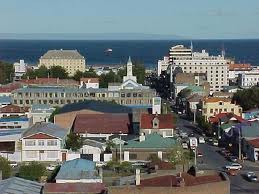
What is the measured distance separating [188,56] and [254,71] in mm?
11053

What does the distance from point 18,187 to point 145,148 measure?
53.6ft

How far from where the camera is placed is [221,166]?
3875cm

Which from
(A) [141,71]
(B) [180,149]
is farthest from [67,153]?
(A) [141,71]

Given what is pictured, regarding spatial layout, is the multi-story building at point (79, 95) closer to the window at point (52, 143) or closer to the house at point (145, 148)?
the window at point (52, 143)

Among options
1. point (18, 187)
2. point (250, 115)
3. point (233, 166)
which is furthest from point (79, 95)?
point (18, 187)

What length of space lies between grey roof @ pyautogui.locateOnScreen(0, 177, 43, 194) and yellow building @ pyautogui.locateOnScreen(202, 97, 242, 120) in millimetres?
33989

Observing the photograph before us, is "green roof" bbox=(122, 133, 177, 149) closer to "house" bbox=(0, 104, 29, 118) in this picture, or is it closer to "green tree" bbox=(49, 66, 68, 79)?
"house" bbox=(0, 104, 29, 118)

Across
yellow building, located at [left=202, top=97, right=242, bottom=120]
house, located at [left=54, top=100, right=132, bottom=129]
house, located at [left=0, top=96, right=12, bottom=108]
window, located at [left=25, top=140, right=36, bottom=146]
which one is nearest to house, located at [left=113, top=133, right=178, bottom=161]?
window, located at [left=25, top=140, right=36, bottom=146]

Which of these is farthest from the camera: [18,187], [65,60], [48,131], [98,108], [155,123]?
[65,60]

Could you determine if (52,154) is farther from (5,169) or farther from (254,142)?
(254,142)

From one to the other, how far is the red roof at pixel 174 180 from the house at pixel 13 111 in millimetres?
33958

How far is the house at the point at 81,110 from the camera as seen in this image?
49500 millimetres

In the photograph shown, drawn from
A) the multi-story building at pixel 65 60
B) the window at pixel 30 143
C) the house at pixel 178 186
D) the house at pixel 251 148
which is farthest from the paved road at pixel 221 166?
the multi-story building at pixel 65 60

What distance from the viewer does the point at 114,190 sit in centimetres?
2039
